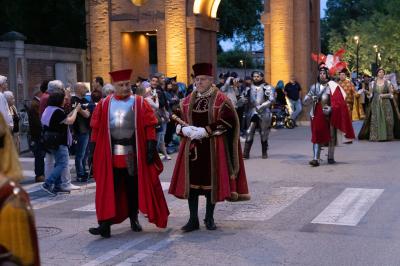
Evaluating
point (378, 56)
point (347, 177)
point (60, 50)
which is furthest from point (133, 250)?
point (378, 56)

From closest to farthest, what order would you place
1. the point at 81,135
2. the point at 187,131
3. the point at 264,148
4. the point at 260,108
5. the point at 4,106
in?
the point at 187,131, the point at 4,106, the point at 81,135, the point at 260,108, the point at 264,148

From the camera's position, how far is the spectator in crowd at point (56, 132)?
36.2 feet

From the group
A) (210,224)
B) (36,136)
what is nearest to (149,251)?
(210,224)

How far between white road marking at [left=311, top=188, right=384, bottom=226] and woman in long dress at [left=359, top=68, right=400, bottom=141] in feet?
28.5

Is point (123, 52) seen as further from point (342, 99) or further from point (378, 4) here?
point (378, 4)

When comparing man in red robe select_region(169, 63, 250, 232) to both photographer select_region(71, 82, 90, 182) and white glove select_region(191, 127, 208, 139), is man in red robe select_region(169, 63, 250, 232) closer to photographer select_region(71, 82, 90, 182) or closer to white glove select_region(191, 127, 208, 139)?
white glove select_region(191, 127, 208, 139)

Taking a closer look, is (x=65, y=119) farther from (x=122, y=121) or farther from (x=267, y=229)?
(x=267, y=229)

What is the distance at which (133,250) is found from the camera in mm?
7211

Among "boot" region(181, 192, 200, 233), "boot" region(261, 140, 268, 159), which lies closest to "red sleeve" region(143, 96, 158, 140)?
"boot" region(181, 192, 200, 233)

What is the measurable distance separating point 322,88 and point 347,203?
464cm

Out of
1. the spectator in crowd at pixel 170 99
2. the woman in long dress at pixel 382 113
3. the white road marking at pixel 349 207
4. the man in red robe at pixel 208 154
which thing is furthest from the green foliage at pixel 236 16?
the man in red robe at pixel 208 154

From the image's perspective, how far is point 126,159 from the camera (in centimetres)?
793

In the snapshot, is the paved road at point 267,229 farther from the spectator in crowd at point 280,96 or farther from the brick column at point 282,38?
the brick column at point 282,38

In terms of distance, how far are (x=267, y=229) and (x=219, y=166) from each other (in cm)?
92
